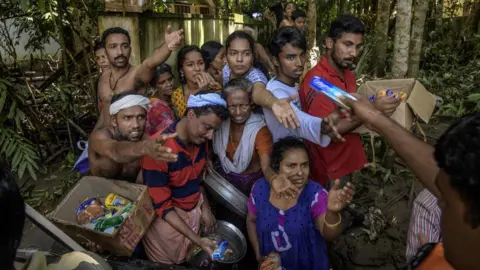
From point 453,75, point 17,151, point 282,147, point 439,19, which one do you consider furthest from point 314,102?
point 439,19

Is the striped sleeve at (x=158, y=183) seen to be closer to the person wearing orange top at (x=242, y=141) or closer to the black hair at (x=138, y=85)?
the person wearing orange top at (x=242, y=141)

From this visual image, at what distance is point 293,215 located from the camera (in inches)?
96.0

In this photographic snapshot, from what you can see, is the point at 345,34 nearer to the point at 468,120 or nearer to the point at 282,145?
the point at 282,145

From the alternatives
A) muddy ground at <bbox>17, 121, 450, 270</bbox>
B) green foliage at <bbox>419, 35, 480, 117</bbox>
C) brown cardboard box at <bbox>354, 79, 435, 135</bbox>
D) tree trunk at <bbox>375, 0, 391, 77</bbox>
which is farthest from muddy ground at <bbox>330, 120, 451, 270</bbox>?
tree trunk at <bbox>375, 0, 391, 77</bbox>

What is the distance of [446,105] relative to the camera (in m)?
6.62

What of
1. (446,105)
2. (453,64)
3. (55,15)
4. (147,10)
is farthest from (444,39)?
(55,15)

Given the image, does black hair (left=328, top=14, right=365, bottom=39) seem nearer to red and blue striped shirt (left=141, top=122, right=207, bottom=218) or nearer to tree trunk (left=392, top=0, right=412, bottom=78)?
red and blue striped shirt (left=141, top=122, right=207, bottom=218)

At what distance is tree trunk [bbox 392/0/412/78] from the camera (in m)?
5.02

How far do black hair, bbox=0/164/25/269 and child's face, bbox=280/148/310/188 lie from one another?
170 centimetres

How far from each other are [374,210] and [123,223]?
107 inches

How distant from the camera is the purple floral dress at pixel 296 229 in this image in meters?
2.43

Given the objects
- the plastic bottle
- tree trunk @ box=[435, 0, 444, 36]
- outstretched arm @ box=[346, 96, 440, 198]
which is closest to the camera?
outstretched arm @ box=[346, 96, 440, 198]

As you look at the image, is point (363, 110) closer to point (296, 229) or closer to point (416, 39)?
point (296, 229)

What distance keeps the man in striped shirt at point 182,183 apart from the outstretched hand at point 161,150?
0.98 ft
